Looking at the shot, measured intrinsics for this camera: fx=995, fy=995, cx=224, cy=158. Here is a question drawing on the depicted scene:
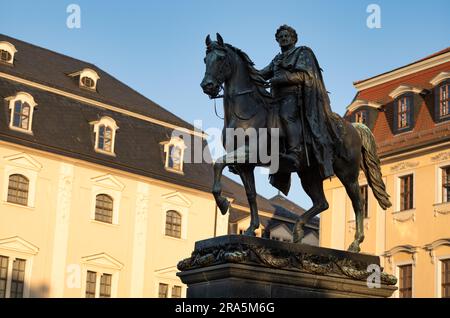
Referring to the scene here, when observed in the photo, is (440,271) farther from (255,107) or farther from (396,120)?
(255,107)

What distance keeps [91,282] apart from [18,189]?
554 centimetres

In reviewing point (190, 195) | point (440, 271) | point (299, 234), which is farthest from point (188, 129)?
point (299, 234)

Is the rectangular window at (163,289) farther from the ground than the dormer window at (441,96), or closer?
closer

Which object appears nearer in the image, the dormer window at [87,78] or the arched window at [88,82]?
the dormer window at [87,78]

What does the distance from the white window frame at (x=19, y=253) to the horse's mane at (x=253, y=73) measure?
30480mm

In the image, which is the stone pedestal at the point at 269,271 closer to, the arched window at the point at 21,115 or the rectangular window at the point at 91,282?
the arched window at the point at 21,115

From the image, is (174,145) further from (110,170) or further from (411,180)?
(411,180)

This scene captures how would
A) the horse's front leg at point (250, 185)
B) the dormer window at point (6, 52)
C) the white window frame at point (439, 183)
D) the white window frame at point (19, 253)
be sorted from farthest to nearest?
the dormer window at point (6, 52), the white window frame at point (19, 253), the white window frame at point (439, 183), the horse's front leg at point (250, 185)

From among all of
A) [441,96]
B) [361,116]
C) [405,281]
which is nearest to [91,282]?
[361,116]

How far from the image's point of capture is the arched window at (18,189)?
43094 millimetres

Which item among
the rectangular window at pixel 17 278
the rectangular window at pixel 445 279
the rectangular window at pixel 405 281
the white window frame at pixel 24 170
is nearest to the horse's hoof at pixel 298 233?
the rectangular window at pixel 445 279

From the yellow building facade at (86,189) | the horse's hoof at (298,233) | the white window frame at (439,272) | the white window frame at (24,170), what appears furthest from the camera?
the yellow building facade at (86,189)
